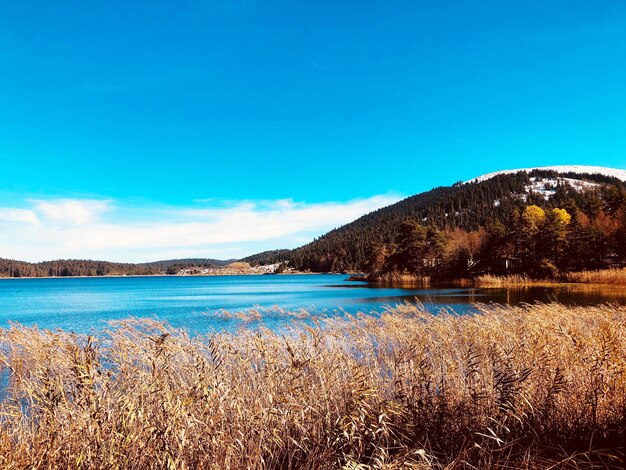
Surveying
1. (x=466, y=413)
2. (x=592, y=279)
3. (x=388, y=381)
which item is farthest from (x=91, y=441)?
(x=592, y=279)

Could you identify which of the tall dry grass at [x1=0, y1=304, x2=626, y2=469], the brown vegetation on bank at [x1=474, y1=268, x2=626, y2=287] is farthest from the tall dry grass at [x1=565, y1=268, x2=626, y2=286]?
the tall dry grass at [x1=0, y1=304, x2=626, y2=469]

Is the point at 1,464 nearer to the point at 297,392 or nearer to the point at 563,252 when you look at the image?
the point at 297,392

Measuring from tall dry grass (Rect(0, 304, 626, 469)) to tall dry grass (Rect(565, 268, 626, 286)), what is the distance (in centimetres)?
4283

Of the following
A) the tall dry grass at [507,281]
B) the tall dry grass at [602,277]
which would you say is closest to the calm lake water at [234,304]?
the tall dry grass at [507,281]

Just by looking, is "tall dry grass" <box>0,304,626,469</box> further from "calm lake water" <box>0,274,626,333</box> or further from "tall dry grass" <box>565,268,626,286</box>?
"tall dry grass" <box>565,268,626,286</box>

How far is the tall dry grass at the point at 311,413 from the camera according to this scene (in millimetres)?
3766

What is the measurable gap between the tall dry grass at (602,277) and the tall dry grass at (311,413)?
4283cm

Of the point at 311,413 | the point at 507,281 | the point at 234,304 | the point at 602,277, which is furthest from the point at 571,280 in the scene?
the point at 311,413

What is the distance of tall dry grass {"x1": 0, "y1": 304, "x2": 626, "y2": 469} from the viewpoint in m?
3.77

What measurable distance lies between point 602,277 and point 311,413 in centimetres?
5285

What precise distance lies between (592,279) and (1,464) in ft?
188

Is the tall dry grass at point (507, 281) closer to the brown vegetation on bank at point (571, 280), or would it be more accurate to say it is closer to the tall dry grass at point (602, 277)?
the brown vegetation on bank at point (571, 280)

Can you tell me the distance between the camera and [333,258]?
633 feet

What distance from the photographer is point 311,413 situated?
5.36 metres
